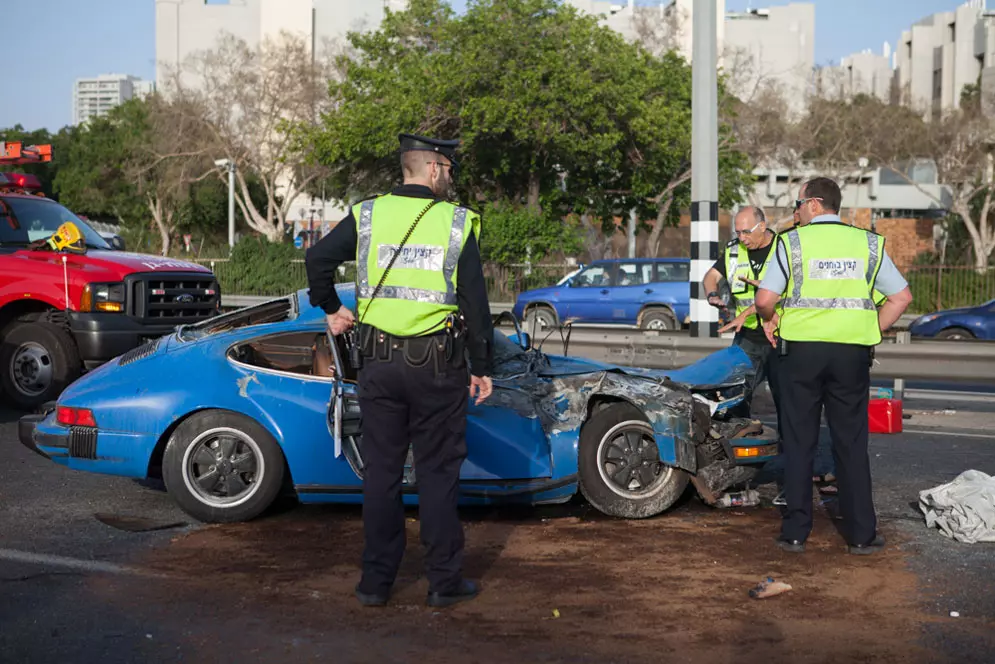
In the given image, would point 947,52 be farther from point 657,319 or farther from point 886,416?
point 886,416

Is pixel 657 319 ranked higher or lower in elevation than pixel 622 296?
lower

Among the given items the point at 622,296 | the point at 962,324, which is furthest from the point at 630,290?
the point at 962,324

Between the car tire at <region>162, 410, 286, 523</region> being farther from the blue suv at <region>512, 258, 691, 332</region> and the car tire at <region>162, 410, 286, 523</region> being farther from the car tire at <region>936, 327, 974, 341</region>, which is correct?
the blue suv at <region>512, 258, 691, 332</region>

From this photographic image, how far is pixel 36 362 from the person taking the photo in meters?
11.3

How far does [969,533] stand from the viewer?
243 inches

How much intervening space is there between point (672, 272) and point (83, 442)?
17850mm

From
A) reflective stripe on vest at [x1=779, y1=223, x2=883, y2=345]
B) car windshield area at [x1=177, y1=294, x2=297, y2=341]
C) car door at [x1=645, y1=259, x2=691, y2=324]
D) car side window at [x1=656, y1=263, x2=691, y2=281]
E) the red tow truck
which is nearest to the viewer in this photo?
reflective stripe on vest at [x1=779, y1=223, x2=883, y2=345]

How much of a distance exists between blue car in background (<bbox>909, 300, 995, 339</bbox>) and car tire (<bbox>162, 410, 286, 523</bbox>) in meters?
16.0

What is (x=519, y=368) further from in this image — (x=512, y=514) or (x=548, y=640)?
(x=548, y=640)

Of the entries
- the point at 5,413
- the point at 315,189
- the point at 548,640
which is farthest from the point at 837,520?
the point at 315,189

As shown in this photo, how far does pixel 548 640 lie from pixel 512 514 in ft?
7.57

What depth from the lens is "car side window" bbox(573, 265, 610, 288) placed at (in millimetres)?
24203

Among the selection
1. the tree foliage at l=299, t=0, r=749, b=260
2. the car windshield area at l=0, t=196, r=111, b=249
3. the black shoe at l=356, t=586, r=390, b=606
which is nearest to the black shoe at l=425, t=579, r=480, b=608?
the black shoe at l=356, t=586, r=390, b=606

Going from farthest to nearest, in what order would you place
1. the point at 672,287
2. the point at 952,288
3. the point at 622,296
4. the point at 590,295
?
1. the point at 952,288
2. the point at 590,295
3. the point at 622,296
4. the point at 672,287
